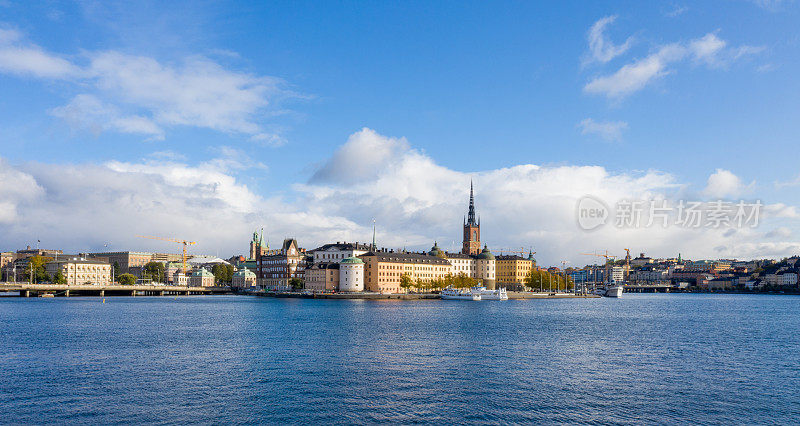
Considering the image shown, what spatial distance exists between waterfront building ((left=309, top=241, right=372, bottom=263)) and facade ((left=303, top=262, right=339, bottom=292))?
757 centimetres

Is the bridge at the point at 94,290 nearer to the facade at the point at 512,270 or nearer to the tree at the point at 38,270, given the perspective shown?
the tree at the point at 38,270

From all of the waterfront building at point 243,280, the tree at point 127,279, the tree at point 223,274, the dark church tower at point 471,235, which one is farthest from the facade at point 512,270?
the tree at point 127,279

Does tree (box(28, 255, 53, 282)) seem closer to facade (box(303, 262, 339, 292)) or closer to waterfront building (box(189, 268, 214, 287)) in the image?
waterfront building (box(189, 268, 214, 287))

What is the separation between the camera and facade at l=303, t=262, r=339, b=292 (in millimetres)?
132875

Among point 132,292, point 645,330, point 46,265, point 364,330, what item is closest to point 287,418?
point 364,330

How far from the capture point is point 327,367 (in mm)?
32594

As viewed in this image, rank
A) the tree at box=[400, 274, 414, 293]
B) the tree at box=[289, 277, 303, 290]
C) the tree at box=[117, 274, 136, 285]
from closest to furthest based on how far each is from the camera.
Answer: the tree at box=[400, 274, 414, 293] → the tree at box=[289, 277, 303, 290] → the tree at box=[117, 274, 136, 285]

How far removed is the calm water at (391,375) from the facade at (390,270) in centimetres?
8056

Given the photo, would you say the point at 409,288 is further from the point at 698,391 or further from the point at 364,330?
the point at 698,391

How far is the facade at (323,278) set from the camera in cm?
13288

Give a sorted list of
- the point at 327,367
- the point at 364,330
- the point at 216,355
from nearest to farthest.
Result: the point at 327,367 < the point at 216,355 < the point at 364,330

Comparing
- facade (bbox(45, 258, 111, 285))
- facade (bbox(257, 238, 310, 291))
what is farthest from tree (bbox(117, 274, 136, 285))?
facade (bbox(257, 238, 310, 291))

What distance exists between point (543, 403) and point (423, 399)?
491cm

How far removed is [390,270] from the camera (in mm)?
136750
